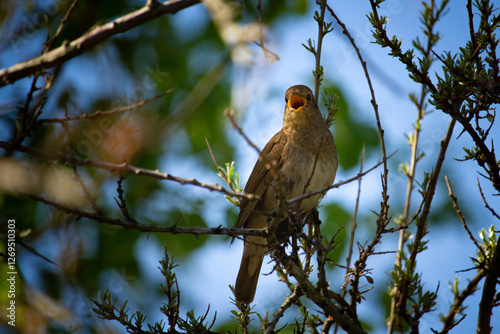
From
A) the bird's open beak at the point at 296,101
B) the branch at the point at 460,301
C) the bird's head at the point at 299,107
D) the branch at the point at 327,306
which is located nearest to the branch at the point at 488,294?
the branch at the point at 460,301

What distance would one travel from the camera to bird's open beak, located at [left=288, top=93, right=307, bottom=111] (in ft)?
15.4

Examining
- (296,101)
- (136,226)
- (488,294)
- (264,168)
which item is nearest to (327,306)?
A: (488,294)

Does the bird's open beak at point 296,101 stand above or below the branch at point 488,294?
above

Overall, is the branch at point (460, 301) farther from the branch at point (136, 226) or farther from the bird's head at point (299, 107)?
the bird's head at point (299, 107)

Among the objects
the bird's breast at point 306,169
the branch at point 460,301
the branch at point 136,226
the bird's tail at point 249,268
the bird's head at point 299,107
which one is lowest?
the branch at point 136,226

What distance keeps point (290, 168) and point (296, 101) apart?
3.04 ft

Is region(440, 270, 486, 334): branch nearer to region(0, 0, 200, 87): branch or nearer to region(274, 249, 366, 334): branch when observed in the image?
region(274, 249, 366, 334): branch

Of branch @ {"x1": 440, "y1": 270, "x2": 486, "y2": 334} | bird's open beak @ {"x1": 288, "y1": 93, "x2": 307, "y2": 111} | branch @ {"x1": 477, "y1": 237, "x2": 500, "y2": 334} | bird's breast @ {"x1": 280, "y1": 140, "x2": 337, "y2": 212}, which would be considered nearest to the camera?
branch @ {"x1": 477, "y1": 237, "x2": 500, "y2": 334}

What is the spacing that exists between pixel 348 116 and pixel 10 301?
348cm

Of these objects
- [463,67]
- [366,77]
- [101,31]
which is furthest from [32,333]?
[463,67]

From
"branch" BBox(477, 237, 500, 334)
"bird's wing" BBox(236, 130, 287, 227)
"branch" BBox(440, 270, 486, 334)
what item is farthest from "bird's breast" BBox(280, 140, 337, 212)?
"branch" BBox(477, 237, 500, 334)

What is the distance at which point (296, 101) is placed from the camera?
4715 mm

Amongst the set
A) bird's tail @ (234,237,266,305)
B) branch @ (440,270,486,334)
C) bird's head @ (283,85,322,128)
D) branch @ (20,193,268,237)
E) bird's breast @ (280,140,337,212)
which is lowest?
branch @ (20,193,268,237)

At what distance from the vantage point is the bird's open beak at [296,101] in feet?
15.4
